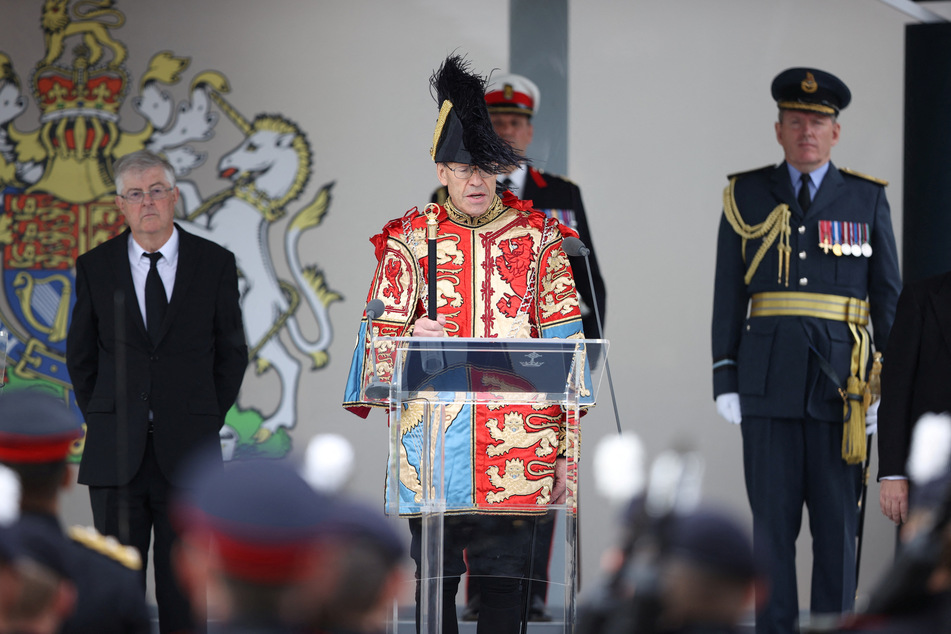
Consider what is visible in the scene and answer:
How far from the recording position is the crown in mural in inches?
231

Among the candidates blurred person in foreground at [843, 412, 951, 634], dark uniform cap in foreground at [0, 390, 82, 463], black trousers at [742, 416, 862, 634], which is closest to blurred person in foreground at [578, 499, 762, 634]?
blurred person in foreground at [843, 412, 951, 634]

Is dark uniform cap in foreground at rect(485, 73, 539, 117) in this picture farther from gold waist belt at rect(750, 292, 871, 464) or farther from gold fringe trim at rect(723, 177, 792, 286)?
gold waist belt at rect(750, 292, 871, 464)

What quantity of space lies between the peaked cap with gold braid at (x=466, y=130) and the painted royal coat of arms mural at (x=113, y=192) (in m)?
2.30

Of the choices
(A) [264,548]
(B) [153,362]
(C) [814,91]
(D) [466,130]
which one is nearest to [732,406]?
(C) [814,91]

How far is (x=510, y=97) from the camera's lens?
17.4ft

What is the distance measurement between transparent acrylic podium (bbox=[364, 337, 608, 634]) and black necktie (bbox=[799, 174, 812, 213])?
1.65 m

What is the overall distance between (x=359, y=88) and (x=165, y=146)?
3.08ft

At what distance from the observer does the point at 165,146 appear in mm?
5938

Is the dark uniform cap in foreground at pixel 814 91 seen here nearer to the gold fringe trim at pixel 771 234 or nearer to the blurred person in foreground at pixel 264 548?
the gold fringe trim at pixel 771 234

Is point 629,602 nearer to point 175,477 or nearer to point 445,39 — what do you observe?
point 175,477

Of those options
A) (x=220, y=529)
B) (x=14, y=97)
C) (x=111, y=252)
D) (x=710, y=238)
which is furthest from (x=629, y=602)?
(x=14, y=97)

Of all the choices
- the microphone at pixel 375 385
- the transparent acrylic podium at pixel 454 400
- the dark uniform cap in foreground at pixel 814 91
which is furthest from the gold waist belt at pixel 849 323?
the microphone at pixel 375 385

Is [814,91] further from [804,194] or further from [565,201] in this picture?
[565,201]

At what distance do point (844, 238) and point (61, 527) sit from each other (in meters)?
3.25
